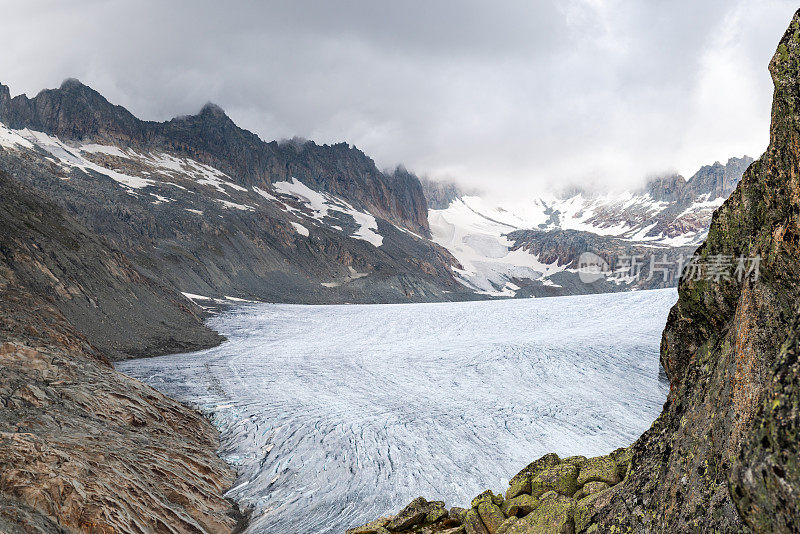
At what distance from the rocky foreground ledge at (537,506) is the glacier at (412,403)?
2941mm

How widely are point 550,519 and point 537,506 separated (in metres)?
0.62

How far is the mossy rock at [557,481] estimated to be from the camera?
5.58 metres

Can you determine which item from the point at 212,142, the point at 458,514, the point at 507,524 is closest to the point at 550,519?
the point at 507,524

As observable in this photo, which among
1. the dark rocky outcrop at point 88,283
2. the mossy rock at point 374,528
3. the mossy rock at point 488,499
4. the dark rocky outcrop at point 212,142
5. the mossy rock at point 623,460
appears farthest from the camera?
the dark rocky outcrop at point 212,142

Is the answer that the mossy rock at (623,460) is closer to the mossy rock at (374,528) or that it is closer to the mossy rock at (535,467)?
the mossy rock at (535,467)

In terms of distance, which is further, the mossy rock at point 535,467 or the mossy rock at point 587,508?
the mossy rock at point 535,467

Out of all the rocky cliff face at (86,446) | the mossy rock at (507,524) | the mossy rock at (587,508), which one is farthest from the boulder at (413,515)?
the rocky cliff face at (86,446)

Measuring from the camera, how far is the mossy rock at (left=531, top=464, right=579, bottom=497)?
558 centimetres

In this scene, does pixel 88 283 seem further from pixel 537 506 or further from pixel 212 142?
pixel 212 142

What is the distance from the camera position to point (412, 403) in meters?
14.6

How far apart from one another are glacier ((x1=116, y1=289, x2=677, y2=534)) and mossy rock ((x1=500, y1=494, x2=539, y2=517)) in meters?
3.84

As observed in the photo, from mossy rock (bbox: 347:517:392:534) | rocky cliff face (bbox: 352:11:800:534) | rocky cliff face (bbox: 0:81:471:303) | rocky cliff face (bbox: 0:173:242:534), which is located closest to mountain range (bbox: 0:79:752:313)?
rocky cliff face (bbox: 0:81:471:303)

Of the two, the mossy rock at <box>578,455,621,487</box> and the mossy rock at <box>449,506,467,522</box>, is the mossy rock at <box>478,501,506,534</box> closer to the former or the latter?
the mossy rock at <box>449,506,467,522</box>

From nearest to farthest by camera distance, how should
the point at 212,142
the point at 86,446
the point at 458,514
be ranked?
the point at 458,514, the point at 86,446, the point at 212,142
